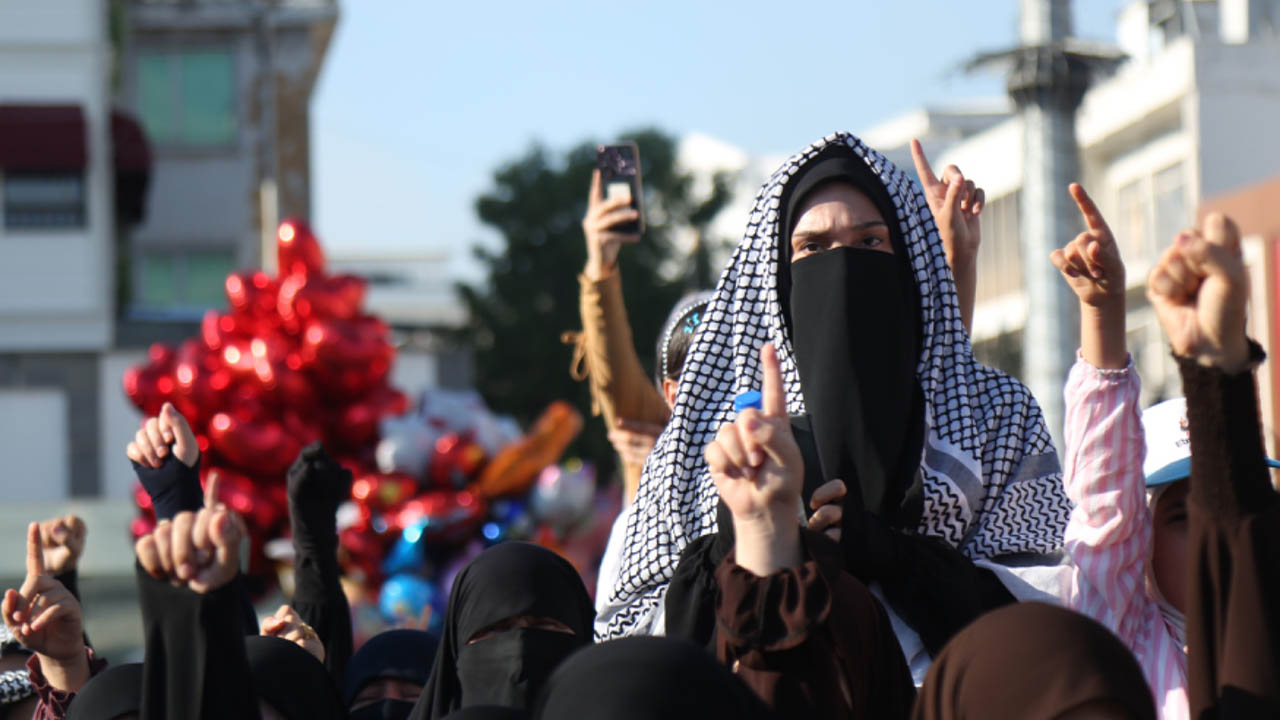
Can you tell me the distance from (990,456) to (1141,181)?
25.5 m

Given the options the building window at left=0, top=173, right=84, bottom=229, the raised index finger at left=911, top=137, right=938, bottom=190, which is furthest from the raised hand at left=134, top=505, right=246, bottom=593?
the building window at left=0, top=173, right=84, bottom=229

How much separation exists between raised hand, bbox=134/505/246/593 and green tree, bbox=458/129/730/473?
2488 cm

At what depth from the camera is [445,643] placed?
10.2 ft

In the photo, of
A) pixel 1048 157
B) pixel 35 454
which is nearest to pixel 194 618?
pixel 1048 157

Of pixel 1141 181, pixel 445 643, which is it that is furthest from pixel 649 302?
pixel 445 643

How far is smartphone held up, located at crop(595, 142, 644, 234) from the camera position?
4.41 m

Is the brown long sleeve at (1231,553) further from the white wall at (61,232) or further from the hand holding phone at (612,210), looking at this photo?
the white wall at (61,232)

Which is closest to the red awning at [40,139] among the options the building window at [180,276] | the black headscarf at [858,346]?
the building window at [180,276]

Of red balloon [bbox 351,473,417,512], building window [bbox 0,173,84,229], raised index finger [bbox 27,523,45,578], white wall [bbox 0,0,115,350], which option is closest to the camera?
raised index finger [bbox 27,523,45,578]

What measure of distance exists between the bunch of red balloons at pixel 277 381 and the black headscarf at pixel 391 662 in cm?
598

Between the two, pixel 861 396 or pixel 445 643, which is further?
pixel 445 643

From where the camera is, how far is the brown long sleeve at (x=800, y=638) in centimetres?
230

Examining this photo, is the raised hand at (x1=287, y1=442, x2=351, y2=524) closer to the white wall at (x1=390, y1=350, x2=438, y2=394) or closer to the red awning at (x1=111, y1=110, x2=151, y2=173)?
the white wall at (x1=390, y1=350, x2=438, y2=394)

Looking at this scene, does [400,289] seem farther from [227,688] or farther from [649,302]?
[227,688]
